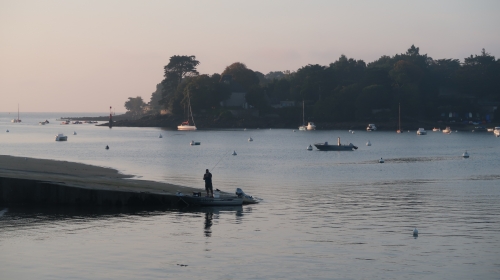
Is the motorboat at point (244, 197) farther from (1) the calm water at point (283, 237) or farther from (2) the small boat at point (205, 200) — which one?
(1) the calm water at point (283, 237)

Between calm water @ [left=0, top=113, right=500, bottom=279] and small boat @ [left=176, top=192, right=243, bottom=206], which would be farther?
small boat @ [left=176, top=192, right=243, bottom=206]

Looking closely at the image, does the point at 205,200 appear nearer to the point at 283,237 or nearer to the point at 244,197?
the point at 244,197

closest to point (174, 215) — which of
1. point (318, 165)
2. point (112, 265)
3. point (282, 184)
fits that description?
point (112, 265)

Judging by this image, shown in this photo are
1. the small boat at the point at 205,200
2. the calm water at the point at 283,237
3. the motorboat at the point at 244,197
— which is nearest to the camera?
the calm water at the point at 283,237

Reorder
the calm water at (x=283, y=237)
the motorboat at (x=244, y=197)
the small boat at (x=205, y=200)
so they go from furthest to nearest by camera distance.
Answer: the motorboat at (x=244, y=197) < the small boat at (x=205, y=200) < the calm water at (x=283, y=237)

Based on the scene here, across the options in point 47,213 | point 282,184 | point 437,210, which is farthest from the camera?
point 282,184

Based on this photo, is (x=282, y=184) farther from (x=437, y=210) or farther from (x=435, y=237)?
(x=435, y=237)

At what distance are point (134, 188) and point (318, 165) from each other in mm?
43603

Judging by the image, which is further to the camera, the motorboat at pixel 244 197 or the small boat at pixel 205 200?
the motorboat at pixel 244 197

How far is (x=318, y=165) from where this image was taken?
86438 millimetres

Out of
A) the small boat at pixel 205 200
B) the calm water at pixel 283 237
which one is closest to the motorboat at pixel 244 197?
the small boat at pixel 205 200

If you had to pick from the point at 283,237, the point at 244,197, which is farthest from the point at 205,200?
the point at 283,237

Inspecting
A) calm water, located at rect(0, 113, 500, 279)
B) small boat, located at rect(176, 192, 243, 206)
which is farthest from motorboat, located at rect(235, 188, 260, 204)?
calm water, located at rect(0, 113, 500, 279)

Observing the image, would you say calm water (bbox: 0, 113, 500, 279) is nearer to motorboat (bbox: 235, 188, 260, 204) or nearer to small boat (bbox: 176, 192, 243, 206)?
small boat (bbox: 176, 192, 243, 206)
